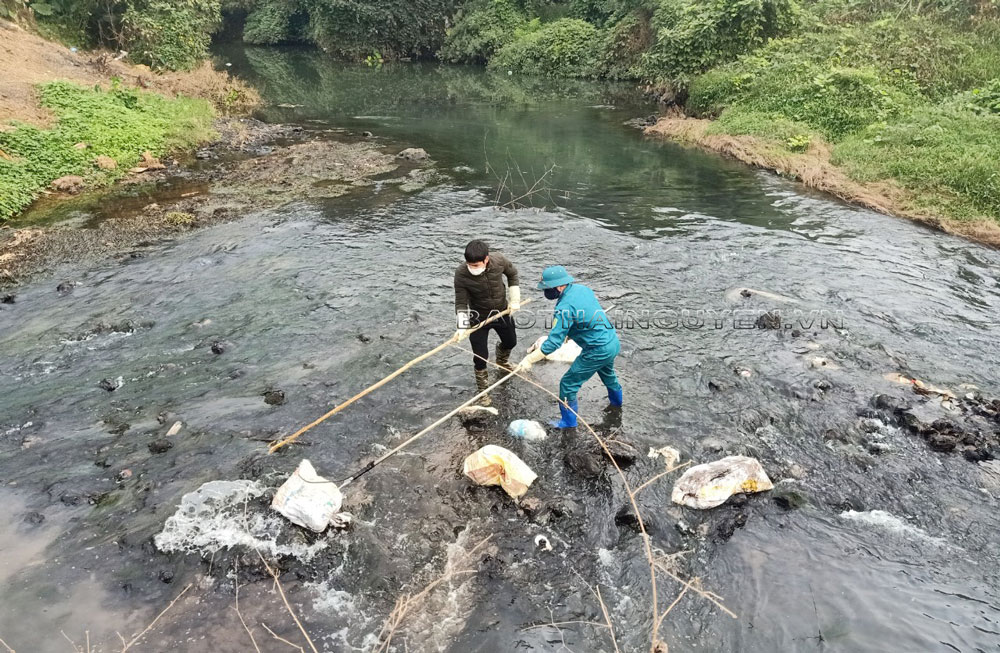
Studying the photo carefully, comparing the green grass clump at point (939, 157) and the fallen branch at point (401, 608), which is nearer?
the fallen branch at point (401, 608)

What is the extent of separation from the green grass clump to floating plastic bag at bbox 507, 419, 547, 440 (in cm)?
1075

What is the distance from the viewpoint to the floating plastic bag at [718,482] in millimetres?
5379

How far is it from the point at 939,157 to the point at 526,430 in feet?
40.7

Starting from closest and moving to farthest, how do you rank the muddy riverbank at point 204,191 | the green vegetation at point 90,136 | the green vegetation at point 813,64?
the muddy riverbank at point 204,191, the green vegetation at point 90,136, the green vegetation at point 813,64

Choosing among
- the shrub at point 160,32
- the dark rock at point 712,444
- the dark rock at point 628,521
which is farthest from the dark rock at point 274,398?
the shrub at point 160,32

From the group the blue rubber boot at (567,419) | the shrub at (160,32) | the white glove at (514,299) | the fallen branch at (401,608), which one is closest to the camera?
the fallen branch at (401,608)

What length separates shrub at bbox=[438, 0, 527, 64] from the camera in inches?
1433

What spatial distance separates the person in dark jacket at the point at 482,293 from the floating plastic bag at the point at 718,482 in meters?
2.54

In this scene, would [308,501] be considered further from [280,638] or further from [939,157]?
[939,157]

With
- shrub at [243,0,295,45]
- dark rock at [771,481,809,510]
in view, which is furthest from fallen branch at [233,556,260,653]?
shrub at [243,0,295,45]

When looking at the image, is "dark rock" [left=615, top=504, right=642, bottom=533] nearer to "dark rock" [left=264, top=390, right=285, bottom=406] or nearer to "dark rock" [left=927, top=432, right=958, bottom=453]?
"dark rock" [left=927, top=432, right=958, bottom=453]

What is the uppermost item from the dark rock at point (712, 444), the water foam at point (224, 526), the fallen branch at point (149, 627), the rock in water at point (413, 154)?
the rock in water at point (413, 154)

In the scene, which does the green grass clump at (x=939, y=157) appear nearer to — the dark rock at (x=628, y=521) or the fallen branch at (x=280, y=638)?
the dark rock at (x=628, y=521)

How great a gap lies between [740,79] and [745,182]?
6.60 meters
